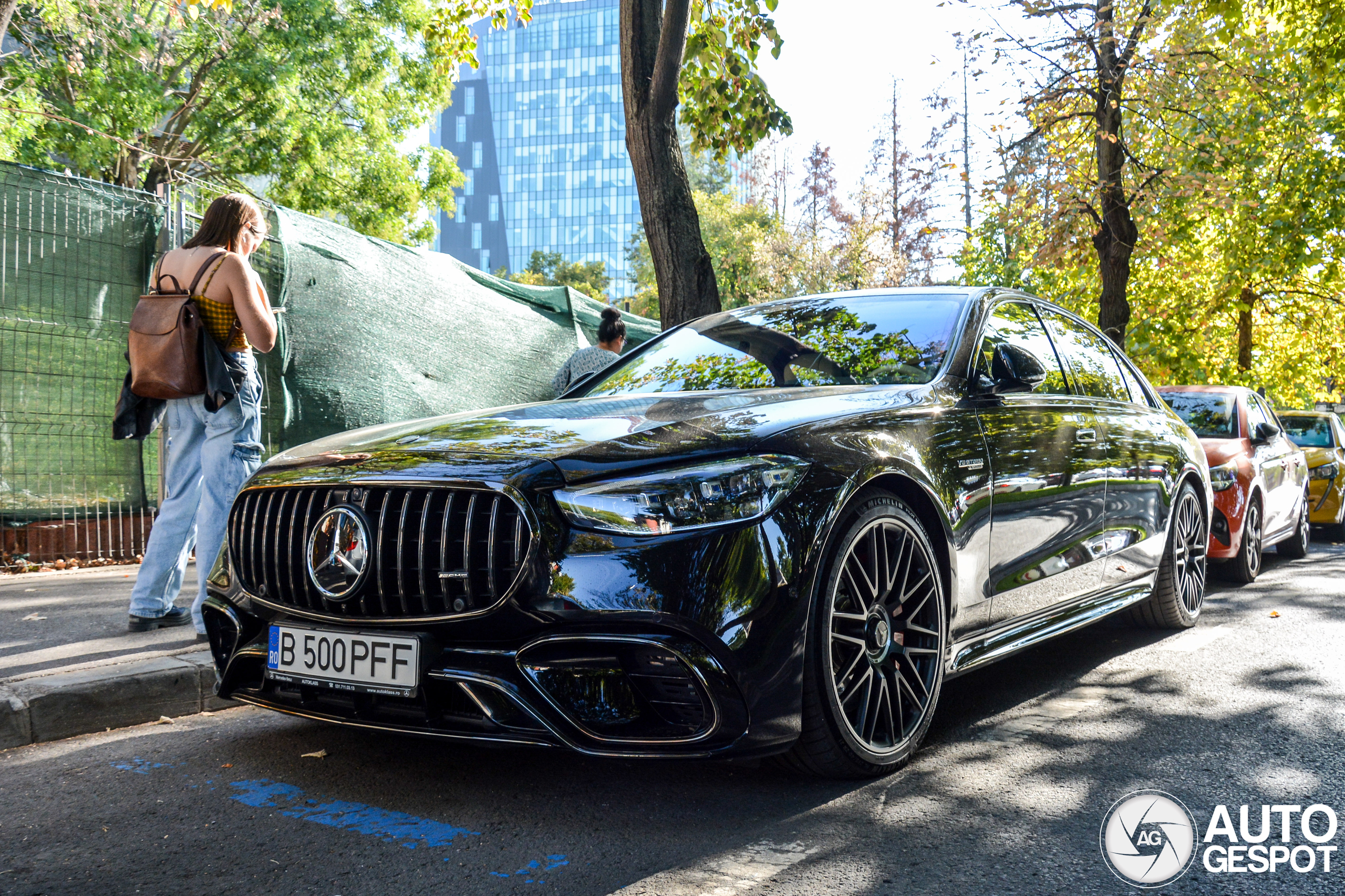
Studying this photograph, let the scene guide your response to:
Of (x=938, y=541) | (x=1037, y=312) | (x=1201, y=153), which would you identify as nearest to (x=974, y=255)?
(x=1201, y=153)

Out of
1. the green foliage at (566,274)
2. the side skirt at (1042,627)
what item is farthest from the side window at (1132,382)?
the green foliage at (566,274)

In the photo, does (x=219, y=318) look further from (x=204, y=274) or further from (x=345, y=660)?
(x=345, y=660)

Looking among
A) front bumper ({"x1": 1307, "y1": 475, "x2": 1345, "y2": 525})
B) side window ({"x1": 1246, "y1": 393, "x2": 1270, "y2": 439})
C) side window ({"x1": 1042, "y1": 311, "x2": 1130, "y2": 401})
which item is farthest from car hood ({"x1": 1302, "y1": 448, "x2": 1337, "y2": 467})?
side window ({"x1": 1042, "y1": 311, "x2": 1130, "y2": 401})

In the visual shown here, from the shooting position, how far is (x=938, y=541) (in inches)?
134

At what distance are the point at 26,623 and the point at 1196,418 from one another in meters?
7.69

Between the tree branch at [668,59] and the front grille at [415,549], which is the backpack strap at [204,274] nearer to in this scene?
the front grille at [415,549]

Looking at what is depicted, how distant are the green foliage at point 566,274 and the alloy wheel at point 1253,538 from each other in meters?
58.8

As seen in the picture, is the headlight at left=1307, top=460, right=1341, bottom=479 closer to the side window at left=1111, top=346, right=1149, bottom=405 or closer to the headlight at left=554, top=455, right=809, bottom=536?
the side window at left=1111, top=346, right=1149, bottom=405

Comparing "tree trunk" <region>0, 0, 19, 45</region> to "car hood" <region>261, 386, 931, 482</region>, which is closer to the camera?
"car hood" <region>261, 386, 931, 482</region>

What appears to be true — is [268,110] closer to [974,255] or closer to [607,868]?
[974,255]

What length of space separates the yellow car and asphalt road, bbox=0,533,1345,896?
8.67m

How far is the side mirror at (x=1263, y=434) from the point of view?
7.91 m

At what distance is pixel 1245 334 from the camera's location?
23.2 metres

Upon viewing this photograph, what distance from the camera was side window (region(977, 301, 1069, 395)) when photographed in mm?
4047
